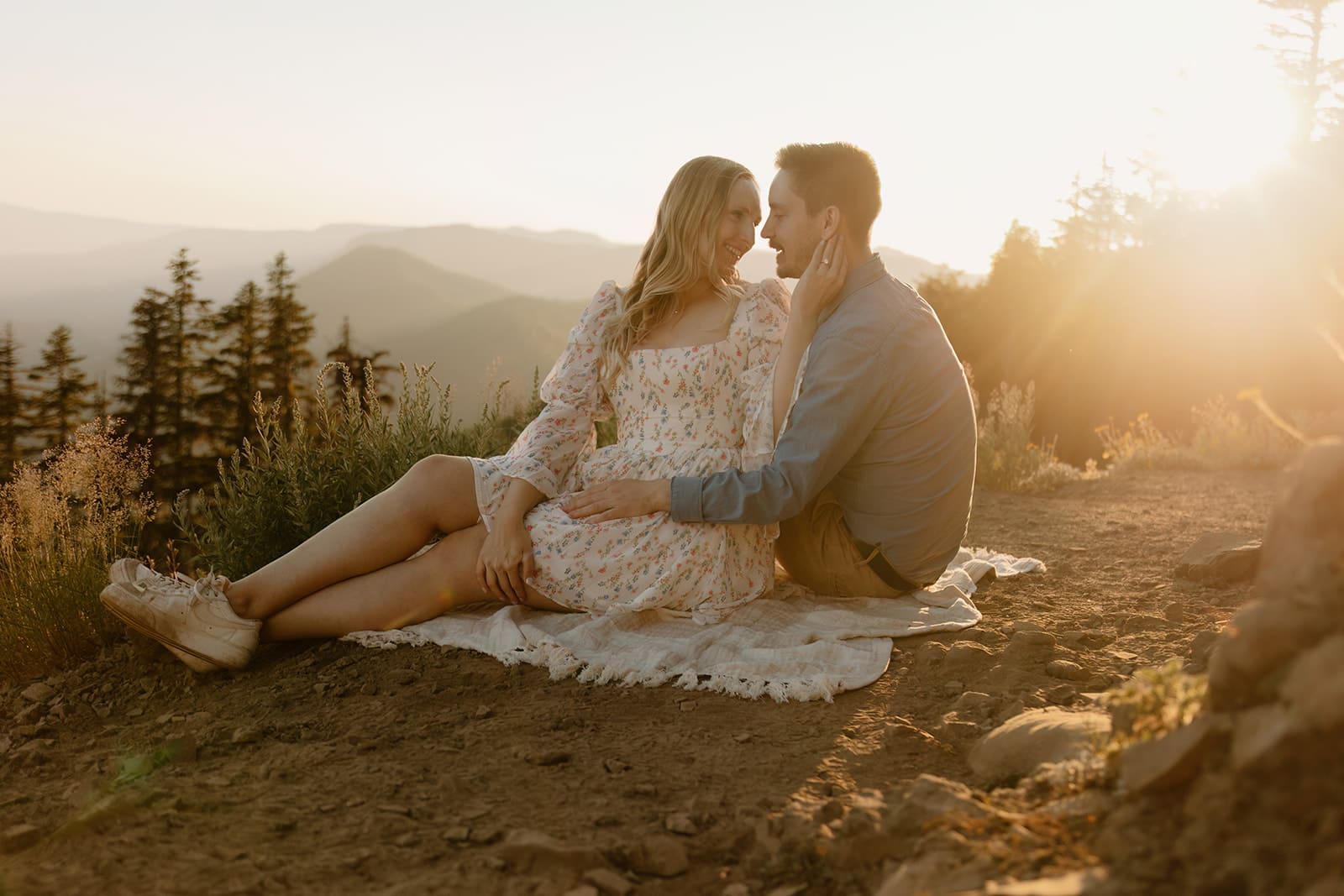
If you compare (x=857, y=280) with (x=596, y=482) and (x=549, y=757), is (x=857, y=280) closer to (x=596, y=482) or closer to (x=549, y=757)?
(x=596, y=482)

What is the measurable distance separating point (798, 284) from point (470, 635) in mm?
1739

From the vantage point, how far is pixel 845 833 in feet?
6.07

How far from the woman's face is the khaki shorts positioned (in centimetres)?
100

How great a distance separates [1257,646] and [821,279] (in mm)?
2164

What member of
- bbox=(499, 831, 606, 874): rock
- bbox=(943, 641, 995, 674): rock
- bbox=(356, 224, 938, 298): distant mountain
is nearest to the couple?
bbox=(943, 641, 995, 674): rock

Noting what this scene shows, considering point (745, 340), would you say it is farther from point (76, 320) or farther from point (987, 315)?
point (76, 320)

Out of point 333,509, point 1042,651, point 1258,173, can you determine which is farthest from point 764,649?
point 1258,173

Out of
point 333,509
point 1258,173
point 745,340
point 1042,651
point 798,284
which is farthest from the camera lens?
point 1258,173

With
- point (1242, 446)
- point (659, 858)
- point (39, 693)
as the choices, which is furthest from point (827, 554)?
point (1242, 446)

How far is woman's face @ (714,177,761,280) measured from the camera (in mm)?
3574

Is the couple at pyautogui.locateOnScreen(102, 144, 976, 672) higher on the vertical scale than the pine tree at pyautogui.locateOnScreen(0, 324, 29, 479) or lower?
higher

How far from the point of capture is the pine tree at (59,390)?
1859 centimetres

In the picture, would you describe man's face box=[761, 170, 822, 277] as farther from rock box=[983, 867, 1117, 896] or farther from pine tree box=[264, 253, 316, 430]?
pine tree box=[264, 253, 316, 430]

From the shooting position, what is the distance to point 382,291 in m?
112
